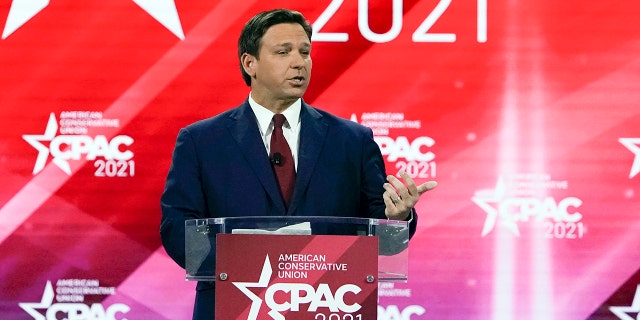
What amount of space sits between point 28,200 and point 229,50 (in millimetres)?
1023

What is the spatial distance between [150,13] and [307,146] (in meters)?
1.72

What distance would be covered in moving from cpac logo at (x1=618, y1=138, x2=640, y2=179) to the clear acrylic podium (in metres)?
2.18

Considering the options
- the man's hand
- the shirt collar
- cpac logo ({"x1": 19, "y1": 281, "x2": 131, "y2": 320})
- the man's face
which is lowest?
cpac logo ({"x1": 19, "y1": 281, "x2": 131, "y2": 320})

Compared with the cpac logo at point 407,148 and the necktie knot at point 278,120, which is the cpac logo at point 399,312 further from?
the necktie knot at point 278,120

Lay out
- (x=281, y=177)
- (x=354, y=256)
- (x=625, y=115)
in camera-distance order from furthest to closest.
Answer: (x=625, y=115)
(x=281, y=177)
(x=354, y=256)

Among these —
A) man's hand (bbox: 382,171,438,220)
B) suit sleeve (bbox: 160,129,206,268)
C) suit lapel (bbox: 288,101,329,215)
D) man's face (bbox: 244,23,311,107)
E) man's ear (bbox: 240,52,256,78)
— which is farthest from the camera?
man's ear (bbox: 240,52,256,78)

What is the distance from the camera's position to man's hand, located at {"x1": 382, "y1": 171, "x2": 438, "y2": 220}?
222 centimetres

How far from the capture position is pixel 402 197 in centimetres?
225

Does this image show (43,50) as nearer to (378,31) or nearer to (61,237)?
(61,237)

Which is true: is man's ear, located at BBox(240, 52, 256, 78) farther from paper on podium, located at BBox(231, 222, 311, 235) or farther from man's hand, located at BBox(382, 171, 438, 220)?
paper on podium, located at BBox(231, 222, 311, 235)

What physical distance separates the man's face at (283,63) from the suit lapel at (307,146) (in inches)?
2.8

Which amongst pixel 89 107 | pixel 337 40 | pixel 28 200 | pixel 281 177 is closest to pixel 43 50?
pixel 89 107

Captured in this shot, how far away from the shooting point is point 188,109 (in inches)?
162

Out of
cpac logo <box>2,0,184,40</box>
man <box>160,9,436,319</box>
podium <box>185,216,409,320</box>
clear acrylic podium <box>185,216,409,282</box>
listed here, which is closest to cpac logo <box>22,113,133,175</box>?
cpac logo <box>2,0,184,40</box>
